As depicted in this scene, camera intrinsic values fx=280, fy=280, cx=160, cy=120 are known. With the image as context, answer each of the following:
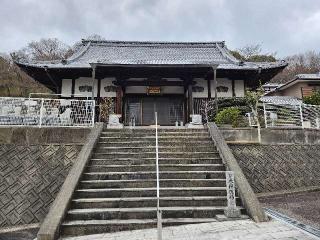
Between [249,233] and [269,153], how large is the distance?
5.78 m

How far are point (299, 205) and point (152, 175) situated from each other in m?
4.00

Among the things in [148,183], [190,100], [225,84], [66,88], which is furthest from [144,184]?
[225,84]

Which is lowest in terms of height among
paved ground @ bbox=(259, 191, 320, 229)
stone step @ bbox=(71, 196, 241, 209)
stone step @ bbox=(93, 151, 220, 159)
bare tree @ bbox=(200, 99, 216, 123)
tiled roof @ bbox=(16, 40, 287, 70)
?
paved ground @ bbox=(259, 191, 320, 229)

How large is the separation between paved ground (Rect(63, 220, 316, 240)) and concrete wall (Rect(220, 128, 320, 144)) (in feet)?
15.7

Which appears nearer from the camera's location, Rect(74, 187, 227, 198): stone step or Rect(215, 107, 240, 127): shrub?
Rect(74, 187, 227, 198): stone step

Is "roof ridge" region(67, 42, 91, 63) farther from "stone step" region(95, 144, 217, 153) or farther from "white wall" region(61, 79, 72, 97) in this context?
"stone step" region(95, 144, 217, 153)

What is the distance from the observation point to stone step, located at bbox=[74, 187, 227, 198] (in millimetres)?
7031

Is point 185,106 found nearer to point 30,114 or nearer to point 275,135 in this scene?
point 275,135

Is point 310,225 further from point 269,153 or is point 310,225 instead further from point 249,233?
point 269,153

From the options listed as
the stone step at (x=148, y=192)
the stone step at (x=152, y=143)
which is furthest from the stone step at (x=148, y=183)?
the stone step at (x=152, y=143)

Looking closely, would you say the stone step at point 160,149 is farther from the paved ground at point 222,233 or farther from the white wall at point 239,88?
the white wall at point 239,88

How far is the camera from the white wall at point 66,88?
51.9 ft

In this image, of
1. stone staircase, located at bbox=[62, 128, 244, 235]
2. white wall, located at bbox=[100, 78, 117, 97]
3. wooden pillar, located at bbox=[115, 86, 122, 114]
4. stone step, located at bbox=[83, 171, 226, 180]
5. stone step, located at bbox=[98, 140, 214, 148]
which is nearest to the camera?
stone staircase, located at bbox=[62, 128, 244, 235]

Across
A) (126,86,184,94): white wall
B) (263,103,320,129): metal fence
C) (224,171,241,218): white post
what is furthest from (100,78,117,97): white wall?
(224,171,241,218): white post
